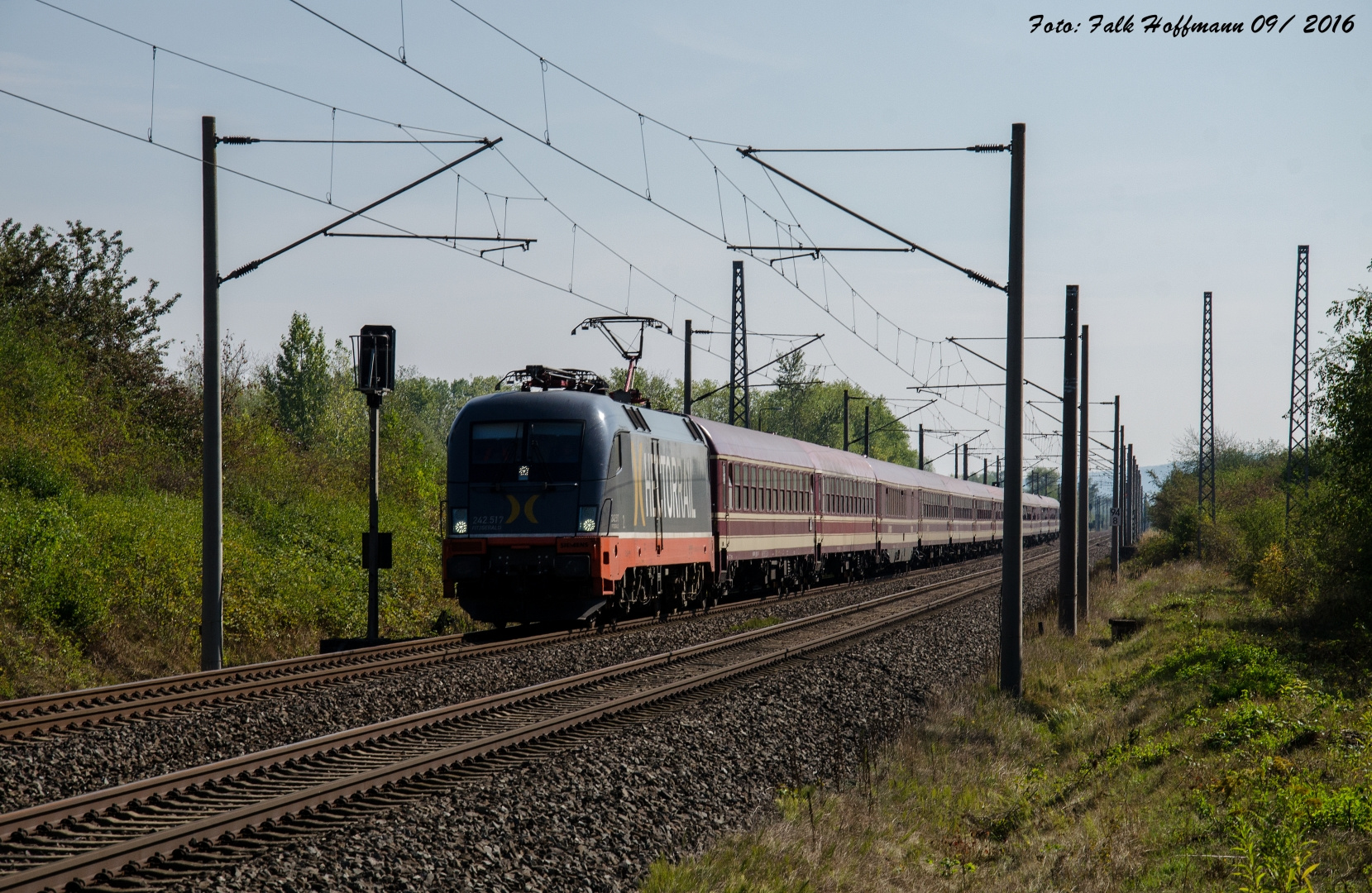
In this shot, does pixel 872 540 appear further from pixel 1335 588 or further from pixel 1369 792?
pixel 1369 792

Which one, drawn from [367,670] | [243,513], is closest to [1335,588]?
[367,670]

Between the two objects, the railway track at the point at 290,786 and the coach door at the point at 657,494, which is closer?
the railway track at the point at 290,786

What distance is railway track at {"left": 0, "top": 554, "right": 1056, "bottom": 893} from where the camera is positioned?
21.4 ft

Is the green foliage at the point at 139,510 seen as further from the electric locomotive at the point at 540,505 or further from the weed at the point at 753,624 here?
the weed at the point at 753,624

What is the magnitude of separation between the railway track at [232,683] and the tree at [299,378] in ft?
186

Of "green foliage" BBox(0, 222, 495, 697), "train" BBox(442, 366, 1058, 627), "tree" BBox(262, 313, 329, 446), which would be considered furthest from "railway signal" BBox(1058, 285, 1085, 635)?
"tree" BBox(262, 313, 329, 446)

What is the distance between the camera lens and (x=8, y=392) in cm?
2183

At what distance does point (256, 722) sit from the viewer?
420 inches

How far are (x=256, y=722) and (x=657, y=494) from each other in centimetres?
999

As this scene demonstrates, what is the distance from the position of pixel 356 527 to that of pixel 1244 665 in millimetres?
16808

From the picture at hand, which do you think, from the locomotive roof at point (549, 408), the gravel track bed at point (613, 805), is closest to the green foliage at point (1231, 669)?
the gravel track bed at point (613, 805)

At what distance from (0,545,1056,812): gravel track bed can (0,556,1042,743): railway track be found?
0.25m

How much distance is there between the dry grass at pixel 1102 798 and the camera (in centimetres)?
762

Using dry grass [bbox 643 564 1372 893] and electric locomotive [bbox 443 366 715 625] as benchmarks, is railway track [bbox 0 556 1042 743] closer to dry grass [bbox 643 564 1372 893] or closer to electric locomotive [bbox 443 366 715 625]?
electric locomotive [bbox 443 366 715 625]
